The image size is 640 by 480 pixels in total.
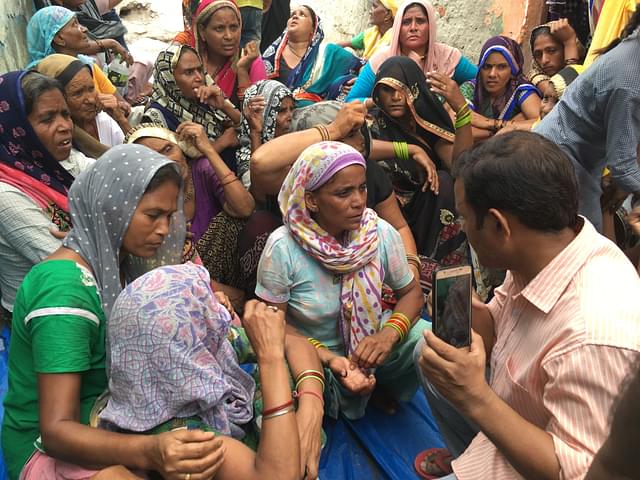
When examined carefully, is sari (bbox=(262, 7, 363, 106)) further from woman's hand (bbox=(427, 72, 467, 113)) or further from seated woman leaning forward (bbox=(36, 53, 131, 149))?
seated woman leaning forward (bbox=(36, 53, 131, 149))

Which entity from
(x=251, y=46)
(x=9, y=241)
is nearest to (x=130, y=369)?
(x=9, y=241)

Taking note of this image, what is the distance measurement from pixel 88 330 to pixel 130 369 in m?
0.27

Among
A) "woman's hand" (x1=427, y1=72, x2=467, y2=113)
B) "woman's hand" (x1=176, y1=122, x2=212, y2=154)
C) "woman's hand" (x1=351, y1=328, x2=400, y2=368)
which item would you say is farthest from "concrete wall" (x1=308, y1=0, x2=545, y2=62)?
"woman's hand" (x1=351, y1=328, x2=400, y2=368)

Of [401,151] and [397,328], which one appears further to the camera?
[401,151]

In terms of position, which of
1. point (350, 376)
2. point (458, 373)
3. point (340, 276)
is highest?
point (458, 373)

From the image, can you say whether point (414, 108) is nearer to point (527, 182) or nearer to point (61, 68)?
point (61, 68)

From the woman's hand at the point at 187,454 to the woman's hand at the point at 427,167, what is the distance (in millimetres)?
2601

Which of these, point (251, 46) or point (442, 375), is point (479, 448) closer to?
point (442, 375)

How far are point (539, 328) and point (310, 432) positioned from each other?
2.72ft

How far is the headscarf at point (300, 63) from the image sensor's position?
5.52 metres

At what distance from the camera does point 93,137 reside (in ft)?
12.0

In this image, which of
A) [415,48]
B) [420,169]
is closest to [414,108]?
[420,169]

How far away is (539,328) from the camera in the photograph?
1522 mm

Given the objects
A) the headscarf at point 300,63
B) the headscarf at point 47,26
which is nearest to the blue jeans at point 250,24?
the headscarf at point 300,63
